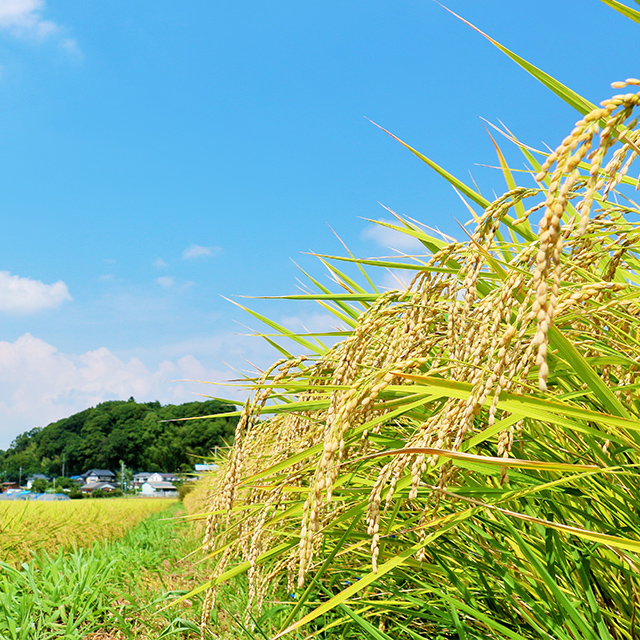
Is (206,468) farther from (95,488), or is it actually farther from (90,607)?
(95,488)

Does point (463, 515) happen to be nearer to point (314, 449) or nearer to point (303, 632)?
point (314, 449)

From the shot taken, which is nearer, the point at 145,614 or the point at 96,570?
the point at 145,614

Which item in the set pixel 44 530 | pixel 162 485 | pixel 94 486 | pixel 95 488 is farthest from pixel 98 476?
pixel 44 530

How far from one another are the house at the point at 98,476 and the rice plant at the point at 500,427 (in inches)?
3794

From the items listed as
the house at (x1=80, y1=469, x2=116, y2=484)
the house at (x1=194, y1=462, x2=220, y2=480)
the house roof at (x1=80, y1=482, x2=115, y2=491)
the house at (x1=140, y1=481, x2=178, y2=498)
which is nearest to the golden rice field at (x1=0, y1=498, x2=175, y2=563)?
the house at (x1=194, y1=462, x2=220, y2=480)

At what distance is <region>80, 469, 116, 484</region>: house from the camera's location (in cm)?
8744

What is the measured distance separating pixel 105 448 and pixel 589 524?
97321mm

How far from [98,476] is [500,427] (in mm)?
98930

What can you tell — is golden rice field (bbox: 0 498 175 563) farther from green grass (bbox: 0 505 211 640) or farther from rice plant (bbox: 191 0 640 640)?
rice plant (bbox: 191 0 640 640)

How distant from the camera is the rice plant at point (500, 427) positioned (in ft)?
2.88

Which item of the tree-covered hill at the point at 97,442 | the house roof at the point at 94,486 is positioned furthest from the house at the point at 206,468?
the house roof at the point at 94,486

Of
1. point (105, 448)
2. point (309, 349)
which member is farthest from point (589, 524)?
point (105, 448)

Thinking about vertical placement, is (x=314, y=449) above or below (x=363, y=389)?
below

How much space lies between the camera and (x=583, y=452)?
5.19ft
